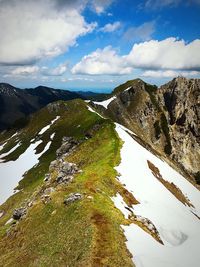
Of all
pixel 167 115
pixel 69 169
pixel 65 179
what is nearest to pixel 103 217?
pixel 65 179

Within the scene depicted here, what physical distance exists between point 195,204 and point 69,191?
1595 inches

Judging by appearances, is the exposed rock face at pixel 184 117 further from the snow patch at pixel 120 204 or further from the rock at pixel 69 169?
the snow patch at pixel 120 204

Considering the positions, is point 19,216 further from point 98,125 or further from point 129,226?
point 98,125

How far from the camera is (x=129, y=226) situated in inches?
1244

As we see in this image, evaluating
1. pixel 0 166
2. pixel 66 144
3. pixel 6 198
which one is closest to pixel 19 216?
pixel 6 198

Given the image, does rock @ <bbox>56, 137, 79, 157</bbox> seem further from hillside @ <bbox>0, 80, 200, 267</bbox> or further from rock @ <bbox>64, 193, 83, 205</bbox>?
rock @ <bbox>64, 193, 83, 205</bbox>

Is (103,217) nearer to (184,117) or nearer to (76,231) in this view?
(76,231)

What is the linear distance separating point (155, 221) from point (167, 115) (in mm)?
144791

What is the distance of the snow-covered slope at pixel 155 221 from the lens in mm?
28139

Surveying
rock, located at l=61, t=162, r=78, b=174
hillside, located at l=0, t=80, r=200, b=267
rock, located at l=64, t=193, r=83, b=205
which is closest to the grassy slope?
hillside, located at l=0, t=80, r=200, b=267

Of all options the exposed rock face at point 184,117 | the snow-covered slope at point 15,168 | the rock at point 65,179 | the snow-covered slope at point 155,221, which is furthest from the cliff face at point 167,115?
the rock at point 65,179

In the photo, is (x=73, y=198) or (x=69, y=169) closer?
(x=73, y=198)

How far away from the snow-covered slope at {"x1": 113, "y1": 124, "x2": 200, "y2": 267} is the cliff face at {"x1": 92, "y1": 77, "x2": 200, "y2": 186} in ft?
301

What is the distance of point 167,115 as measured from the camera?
589 ft
